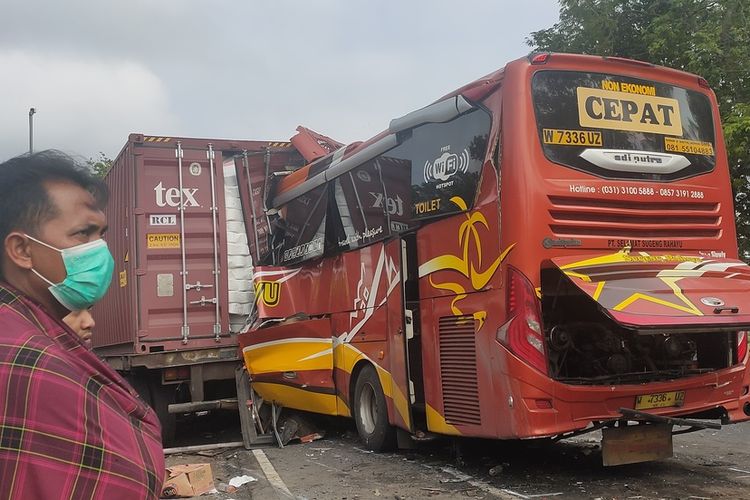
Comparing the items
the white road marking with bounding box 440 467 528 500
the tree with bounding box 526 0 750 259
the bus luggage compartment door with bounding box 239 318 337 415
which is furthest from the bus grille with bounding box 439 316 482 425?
the tree with bounding box 526 0 750 259

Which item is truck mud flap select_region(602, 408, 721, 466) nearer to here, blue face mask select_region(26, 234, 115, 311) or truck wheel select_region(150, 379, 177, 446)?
blue face mask select_region(26, 234, 115, 311)

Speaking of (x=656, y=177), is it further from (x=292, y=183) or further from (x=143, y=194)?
(x=143, y=194)

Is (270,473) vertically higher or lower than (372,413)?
lower

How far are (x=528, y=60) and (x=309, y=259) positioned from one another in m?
4.12

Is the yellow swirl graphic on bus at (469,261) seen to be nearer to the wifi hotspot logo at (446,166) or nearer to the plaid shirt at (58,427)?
the wifi hotspot logo at (446,166)

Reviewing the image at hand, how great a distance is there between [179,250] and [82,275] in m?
7.34

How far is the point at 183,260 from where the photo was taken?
8.98 meters

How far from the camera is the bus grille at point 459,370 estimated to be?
583cm

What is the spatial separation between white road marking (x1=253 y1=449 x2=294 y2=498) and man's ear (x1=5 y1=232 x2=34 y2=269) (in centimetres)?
440

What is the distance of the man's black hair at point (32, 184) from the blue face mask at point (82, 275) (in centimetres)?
5

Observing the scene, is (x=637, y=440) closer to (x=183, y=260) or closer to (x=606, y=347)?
(x=606, y=347)

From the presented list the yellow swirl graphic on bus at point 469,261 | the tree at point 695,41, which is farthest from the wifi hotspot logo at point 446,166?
the tree at point 695,41

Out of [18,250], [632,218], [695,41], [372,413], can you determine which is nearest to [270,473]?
[372,413]

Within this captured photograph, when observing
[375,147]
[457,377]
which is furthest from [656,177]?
[375,147]
